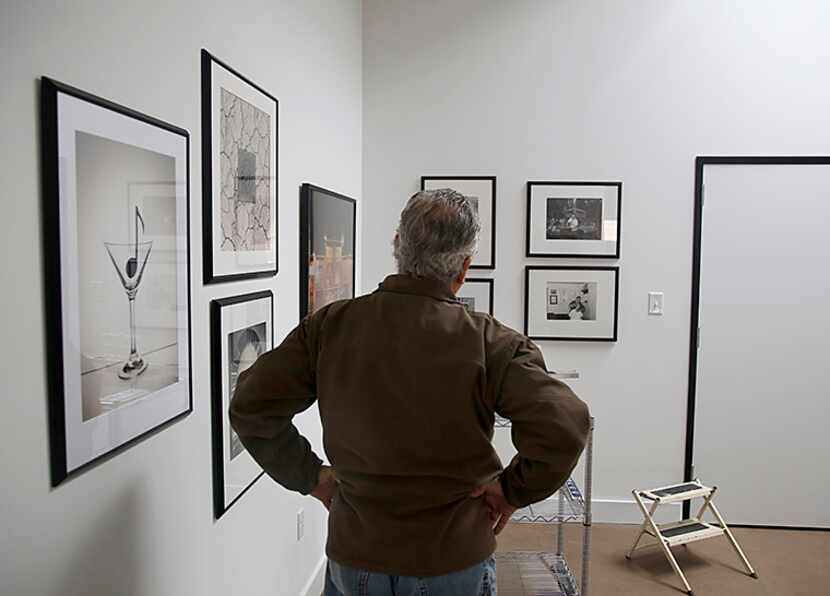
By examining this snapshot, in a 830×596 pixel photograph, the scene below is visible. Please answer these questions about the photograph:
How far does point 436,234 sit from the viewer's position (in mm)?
1354

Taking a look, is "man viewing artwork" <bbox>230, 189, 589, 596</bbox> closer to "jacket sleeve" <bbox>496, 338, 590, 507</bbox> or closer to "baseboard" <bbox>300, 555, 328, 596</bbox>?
"jacket sleeve" <bbox>496, 338, 590, 507</bbox>

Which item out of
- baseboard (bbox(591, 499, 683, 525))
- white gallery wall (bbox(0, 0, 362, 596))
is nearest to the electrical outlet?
white gallery wall (bbox(0, 0, 362, 596))

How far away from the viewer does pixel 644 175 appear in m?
3.82

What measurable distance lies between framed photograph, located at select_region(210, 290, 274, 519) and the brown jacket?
1.45 feet

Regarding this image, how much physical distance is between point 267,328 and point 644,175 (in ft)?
8.03

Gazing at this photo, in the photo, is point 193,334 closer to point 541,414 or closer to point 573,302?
point 541,414

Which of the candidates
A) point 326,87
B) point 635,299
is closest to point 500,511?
point 326,87

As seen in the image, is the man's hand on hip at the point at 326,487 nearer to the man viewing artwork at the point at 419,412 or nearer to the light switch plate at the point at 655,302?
the man viewing artwork at the point at 419,412

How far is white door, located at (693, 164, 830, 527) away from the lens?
3.77m

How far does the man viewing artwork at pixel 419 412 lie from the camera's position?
1286mm

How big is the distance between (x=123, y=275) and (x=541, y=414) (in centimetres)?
81

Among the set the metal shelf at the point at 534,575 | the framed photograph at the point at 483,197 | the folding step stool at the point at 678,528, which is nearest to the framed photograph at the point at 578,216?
the framed photograph at the point at 483,197

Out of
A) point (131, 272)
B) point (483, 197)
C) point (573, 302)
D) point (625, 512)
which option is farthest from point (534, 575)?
point (131, 272)

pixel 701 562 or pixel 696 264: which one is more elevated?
pixel 696 264
